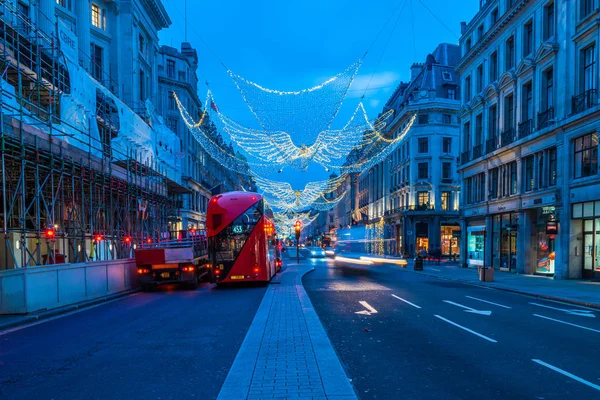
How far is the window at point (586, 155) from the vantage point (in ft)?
73.9

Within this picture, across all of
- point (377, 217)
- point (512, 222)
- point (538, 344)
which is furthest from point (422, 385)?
→ point (377, 217)

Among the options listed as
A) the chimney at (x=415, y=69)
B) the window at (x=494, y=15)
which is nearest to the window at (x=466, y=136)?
the window at (x=494, y=15)

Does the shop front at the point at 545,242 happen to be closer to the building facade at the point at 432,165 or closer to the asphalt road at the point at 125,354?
the asphalt road at the point at 125,354

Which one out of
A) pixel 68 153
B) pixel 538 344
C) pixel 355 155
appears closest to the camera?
pixel 538 344

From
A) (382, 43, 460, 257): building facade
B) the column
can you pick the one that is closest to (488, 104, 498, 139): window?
(382, 43, 460, 257): building facade

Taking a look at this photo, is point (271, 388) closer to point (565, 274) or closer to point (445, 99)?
point (565, 274)

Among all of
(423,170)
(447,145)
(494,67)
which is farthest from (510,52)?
(447,145)

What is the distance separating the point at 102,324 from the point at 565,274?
23019 millimetres

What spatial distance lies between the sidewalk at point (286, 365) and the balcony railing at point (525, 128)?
76.7ft

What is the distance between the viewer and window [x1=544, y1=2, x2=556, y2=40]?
1040 inches

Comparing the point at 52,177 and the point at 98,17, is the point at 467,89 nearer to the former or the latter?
the point at 98,17

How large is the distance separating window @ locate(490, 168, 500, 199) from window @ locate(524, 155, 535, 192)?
3988 mm

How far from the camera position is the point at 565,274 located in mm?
24250

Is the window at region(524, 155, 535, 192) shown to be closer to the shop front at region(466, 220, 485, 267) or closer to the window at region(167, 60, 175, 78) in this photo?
the shop front at region(466, 220, 485, 267)
